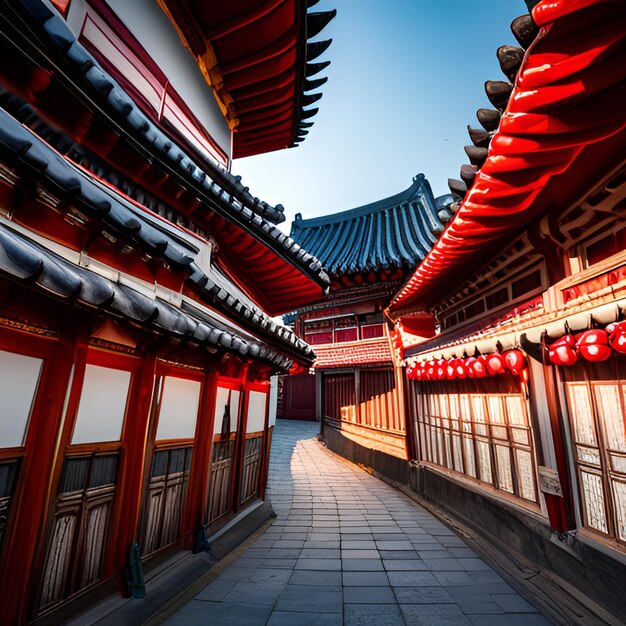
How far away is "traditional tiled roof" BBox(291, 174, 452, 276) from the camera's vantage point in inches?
531

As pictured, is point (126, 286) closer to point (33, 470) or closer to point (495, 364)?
point (33, 470)

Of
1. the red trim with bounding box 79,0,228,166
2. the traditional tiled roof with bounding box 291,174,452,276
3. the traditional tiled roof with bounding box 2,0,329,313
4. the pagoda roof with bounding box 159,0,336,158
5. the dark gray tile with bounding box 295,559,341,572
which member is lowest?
the dark gray tile with bounding box 295,559,341,572

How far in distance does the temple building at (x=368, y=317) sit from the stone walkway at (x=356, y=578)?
145 inches

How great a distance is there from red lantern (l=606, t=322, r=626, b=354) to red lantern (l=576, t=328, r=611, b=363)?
106 millimetres

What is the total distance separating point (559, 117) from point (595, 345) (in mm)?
2405

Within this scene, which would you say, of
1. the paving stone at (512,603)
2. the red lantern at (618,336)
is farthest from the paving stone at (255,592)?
the red lantern at (618,336)

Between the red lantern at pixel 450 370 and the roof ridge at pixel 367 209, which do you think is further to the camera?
the roof ridge at pixel 367 209

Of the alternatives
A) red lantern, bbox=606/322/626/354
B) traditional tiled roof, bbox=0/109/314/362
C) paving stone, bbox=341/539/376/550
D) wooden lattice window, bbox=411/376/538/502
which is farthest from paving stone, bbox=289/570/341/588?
red lantern, bbox=606/322/626/354

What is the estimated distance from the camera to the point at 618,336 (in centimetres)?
329

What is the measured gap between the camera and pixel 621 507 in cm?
362

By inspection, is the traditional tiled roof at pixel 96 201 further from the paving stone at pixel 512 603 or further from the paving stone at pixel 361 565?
the paving stone at pixel 512 603

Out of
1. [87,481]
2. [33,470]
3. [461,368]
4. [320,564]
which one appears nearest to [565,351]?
[461,368]

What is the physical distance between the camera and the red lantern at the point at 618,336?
324 centimetres

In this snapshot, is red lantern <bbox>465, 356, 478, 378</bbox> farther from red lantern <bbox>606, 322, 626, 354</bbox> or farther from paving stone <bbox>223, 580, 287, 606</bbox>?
paving stone <bbox>223, 580, 287, 606</bbox>
